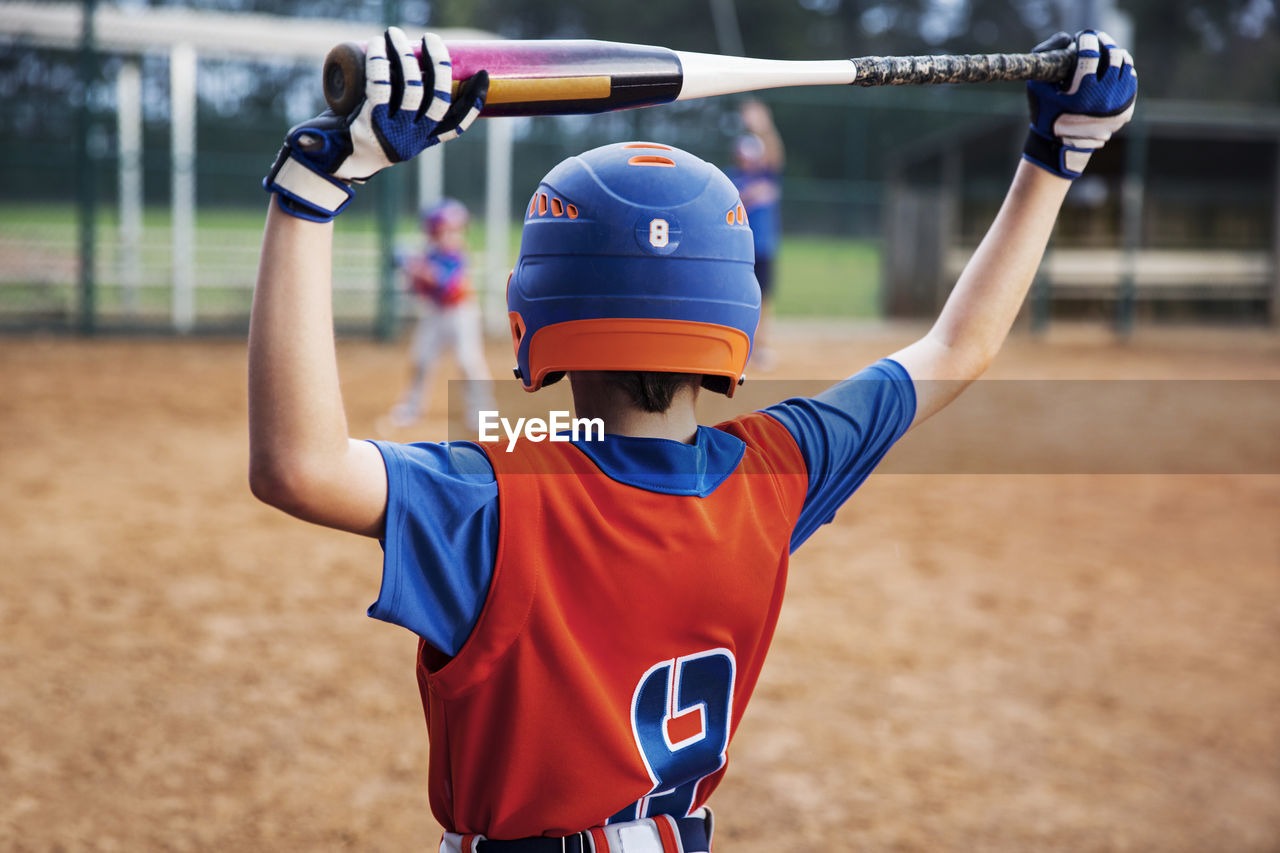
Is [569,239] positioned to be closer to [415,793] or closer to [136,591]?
[415,793]

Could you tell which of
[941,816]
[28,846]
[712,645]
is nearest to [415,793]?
[28,846]

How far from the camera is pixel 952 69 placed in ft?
5.39

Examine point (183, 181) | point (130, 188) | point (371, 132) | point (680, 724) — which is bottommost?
point (680, 724)

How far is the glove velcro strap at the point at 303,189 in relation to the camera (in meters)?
1.12

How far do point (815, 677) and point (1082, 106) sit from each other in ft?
9.45

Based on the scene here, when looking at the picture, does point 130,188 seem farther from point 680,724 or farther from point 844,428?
point 680,724

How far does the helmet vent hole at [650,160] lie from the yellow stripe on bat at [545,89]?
0.28ft

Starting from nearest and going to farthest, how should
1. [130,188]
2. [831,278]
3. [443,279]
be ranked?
[443,279] < [130,188] < [831,278]

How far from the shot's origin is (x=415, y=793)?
3.34 m

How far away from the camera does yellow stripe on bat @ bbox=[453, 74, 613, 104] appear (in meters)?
1.24

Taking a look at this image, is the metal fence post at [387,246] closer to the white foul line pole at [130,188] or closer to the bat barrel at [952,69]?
the white foul line pole at [130,188]

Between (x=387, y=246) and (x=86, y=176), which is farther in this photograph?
(x=387, y=246)

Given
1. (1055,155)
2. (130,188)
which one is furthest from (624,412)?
(130,188)

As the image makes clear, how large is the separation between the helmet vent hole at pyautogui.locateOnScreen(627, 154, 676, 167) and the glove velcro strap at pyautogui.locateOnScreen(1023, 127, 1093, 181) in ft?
2.13
